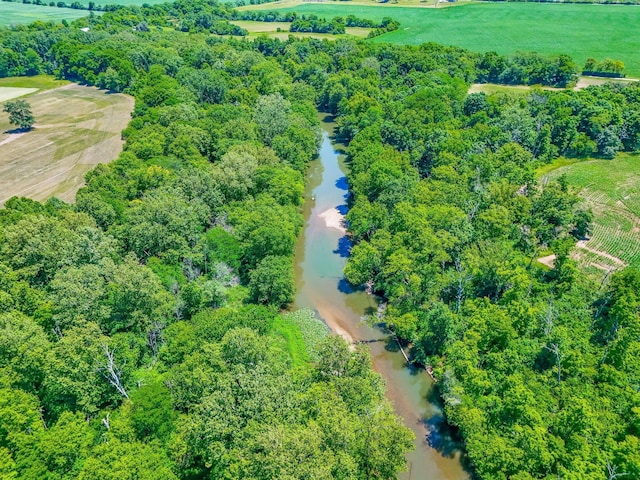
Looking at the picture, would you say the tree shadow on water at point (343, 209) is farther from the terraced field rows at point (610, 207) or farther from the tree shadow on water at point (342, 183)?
the terraced field rows at point (610, 207)

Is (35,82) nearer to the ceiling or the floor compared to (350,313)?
nearer to the ceiling

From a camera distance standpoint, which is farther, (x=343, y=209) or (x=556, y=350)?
(x=343, y=209)

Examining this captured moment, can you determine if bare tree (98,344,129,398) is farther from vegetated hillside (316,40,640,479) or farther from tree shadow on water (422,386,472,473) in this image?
vegetated hillside (316,40,640,479)

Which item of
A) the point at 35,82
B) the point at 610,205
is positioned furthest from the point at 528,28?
the point at 35,82

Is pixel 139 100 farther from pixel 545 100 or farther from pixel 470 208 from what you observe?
pixel 545 100

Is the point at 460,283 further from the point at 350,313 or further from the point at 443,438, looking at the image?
the point at 443,438

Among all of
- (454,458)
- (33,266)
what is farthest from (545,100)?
(33,266)

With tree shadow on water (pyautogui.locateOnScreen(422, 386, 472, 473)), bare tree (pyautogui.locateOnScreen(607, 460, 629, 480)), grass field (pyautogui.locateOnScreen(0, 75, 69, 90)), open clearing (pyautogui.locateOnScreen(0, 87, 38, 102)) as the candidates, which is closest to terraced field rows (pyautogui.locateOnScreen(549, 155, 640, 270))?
tree shadow on water (pyautogui.locateOnScreen(422, 386, 472, 473))
